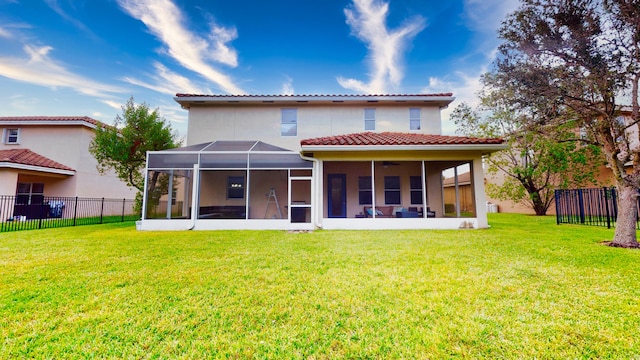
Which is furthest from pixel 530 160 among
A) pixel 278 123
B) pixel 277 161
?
pixel 277 161

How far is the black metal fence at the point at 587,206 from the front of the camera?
37.3 ft

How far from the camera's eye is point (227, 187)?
14.6 metres

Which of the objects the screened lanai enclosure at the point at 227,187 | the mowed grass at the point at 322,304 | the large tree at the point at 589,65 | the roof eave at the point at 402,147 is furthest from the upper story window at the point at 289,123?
the large tree at the point at 589,65

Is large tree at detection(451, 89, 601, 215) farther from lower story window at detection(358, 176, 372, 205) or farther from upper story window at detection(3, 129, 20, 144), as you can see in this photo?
upper story window at detection(3, 129, 20, 144)

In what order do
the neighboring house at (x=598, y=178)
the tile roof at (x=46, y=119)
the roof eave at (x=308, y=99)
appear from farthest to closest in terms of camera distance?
the tile roof at (x=46, y=119) → the neighboring house at (x=598, y=178) → the roof eave at (x=308, y=99)

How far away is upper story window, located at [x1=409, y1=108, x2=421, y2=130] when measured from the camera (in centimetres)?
1488

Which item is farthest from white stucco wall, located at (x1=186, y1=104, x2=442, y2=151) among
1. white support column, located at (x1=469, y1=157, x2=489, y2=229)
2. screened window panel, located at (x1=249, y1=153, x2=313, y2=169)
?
white support column, located at (x1=469, y1=157, x2=489, y2=229)

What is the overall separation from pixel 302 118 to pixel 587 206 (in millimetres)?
14608

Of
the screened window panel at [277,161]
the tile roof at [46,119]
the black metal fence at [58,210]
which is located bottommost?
the black metal fence at [58,210]

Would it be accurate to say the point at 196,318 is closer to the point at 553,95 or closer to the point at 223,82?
the point at 553,95

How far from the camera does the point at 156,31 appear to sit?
42.9ft

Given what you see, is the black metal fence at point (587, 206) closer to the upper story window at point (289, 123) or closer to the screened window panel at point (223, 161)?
the upper story window at point (289, 123)

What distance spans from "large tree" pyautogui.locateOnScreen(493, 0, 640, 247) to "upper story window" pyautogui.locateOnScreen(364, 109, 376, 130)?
7.06 metres

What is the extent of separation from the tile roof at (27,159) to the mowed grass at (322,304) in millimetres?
11756
